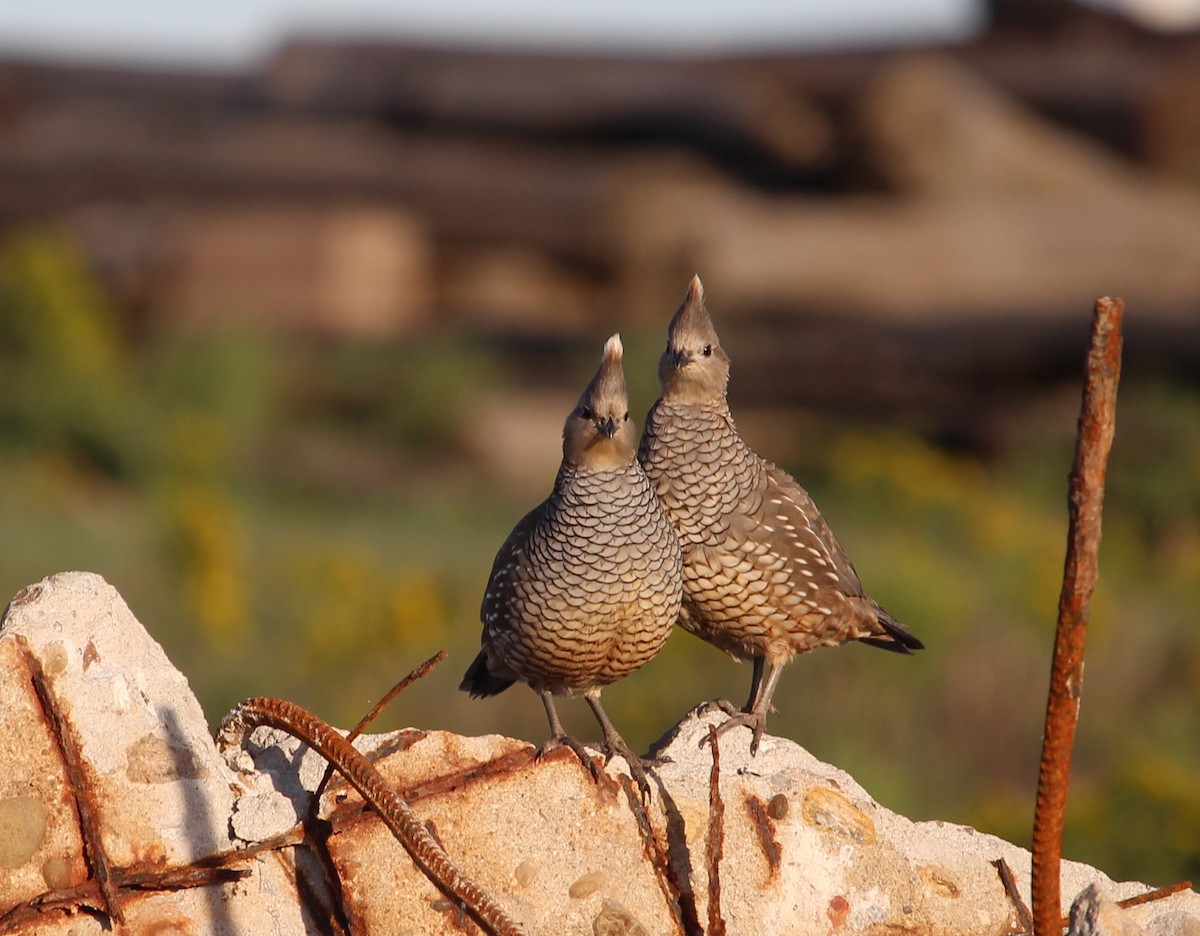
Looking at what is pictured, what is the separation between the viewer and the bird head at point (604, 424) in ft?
8.88

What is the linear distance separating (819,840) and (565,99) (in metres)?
16.4

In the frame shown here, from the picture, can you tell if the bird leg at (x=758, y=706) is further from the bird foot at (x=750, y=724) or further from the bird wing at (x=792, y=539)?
the bird wing at (x=792, y=539)

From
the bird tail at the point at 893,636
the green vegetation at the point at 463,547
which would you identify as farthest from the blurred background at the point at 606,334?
the bird tail at the point at 893,636

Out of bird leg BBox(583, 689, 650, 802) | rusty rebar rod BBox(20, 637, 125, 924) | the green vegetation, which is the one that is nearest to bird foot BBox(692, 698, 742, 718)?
bird leg BBox(583, 689, 650, 802)

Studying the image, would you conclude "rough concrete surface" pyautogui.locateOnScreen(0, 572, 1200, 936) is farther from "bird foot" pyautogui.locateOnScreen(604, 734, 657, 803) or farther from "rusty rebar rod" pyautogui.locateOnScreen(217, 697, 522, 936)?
"rusty rebar rod" pyautogui.locateOnScreen(217, 697, 522, 936)

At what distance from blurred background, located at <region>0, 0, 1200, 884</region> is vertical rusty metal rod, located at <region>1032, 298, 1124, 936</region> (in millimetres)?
4714

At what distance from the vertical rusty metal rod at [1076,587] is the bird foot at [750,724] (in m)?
1.14

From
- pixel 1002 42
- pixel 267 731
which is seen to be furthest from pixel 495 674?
pixel 1002 42

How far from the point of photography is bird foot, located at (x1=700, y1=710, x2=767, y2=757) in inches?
114

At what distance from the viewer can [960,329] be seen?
46.5 feet

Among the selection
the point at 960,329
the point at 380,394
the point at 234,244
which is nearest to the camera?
the point at 960,329

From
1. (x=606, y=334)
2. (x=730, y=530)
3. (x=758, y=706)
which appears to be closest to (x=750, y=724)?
(x=758, y=706)

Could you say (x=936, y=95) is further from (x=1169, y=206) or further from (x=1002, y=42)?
(x=1002, y=42)

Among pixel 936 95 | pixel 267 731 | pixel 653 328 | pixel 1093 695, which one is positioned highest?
pixel 936 95
